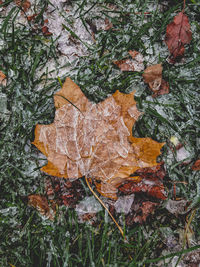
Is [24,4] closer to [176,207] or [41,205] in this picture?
[41,205]

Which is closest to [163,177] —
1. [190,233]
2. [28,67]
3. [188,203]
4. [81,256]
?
[188,203]

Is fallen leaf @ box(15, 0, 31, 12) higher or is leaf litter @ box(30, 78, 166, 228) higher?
fallen leaf @ box(15, 0, 31, 12)

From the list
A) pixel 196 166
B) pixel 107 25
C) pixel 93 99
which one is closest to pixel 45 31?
pixel 107 25

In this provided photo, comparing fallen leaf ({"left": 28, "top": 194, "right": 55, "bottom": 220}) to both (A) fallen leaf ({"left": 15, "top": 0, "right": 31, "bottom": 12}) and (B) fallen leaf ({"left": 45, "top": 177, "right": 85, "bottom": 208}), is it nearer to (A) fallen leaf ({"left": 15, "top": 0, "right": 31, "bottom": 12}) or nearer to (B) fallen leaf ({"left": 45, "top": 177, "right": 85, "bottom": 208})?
(B) fallen leaf ({"left": 45, "top": 177, "right": 85, "bottom": 208})

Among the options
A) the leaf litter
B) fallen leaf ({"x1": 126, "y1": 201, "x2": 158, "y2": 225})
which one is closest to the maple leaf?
the leaf litter

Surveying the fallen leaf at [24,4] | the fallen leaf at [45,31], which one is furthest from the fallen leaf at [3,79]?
the fallen leaf at [24,4]

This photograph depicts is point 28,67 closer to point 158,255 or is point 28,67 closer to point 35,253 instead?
point 35,253
